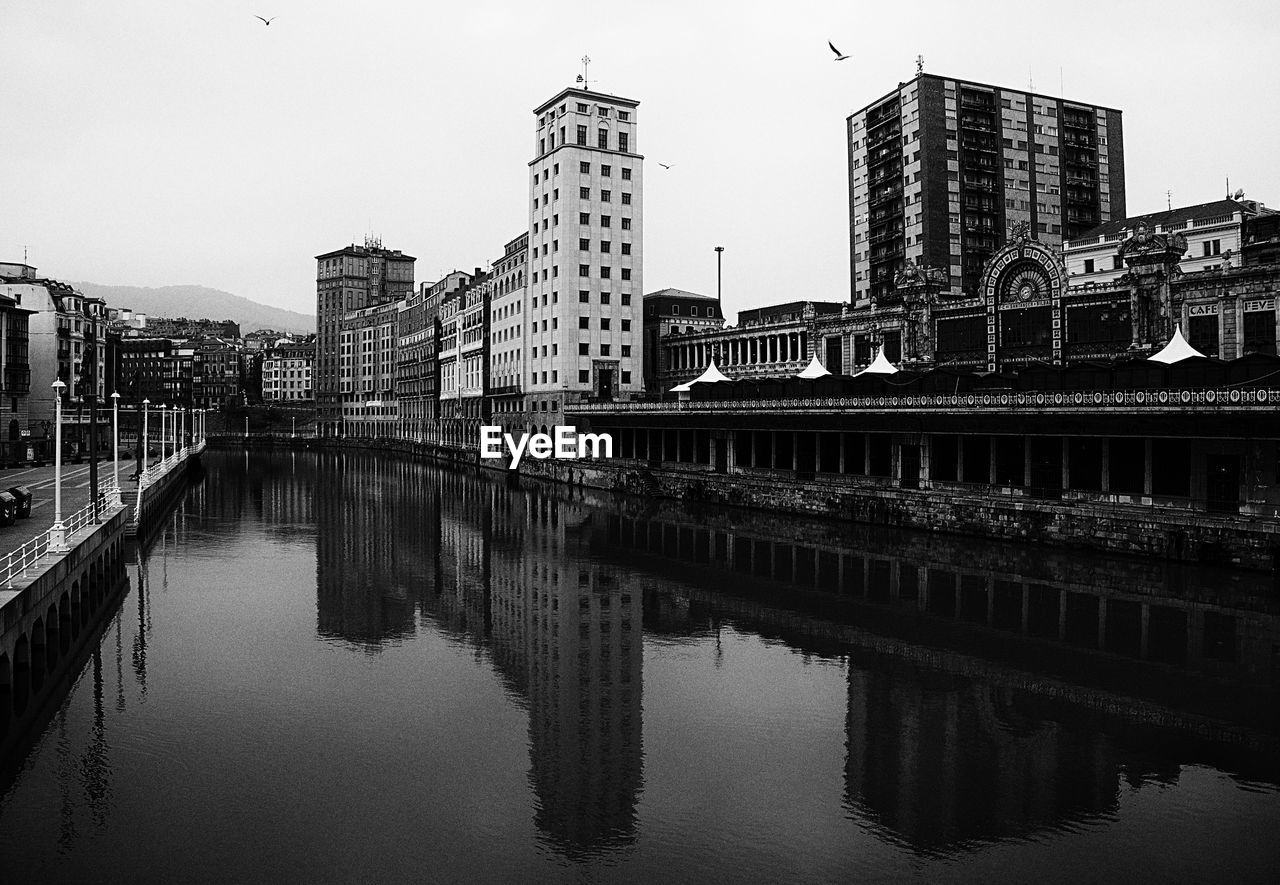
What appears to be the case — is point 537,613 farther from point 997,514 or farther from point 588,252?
point 588,252

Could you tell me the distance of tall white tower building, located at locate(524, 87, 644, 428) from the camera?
95.9 metres

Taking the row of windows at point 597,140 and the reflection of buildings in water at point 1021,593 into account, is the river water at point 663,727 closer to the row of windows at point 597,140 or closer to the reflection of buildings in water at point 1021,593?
the reflection of buildings in water at point 1021,593

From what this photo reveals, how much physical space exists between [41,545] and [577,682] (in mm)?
20707

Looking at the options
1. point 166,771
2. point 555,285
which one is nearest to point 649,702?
point 166,771

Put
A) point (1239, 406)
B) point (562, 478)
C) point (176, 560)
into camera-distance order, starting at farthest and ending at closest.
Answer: point (562, 478), point (176, 560), point (1239, 406)

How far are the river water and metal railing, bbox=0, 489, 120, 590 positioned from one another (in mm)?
3104

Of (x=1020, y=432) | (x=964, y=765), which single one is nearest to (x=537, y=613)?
(x=964, y=765)

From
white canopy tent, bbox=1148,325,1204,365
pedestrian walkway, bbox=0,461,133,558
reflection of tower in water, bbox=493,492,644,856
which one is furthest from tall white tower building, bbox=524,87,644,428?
white canopy tent, bbox=1148,325,1204,365

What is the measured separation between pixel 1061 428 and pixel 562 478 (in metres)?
51.0

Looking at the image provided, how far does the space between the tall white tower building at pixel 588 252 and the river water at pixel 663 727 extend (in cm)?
5610

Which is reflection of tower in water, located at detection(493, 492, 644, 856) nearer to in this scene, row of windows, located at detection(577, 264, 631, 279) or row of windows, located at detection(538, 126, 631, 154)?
row of windows, located at detection(577, 264, 631, 279)

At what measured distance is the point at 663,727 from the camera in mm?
21688

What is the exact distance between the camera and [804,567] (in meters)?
42.6

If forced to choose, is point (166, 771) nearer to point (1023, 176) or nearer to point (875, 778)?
point (875, 778)
